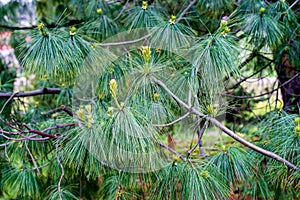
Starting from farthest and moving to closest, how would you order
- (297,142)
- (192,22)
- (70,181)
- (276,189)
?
(192,22) < (70,181) < (276,189) < (297,142)

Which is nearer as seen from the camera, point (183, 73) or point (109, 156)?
point (109, 156)

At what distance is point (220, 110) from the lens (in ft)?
3.76

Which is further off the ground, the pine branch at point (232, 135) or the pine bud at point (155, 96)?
the pine bud at point (155, 96)

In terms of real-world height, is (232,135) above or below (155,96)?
below

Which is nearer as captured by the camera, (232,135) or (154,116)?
(232,135)

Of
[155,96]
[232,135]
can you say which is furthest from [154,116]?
[232,135]

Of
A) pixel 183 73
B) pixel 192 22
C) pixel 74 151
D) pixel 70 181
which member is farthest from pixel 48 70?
pixel 192 22

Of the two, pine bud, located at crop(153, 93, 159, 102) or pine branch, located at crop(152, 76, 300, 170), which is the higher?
pine bud, located at crop(153, 93, 159, 102)

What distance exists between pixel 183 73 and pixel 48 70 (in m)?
0.45

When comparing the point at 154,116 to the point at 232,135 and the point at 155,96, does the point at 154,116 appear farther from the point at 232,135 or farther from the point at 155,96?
the point at 232,135

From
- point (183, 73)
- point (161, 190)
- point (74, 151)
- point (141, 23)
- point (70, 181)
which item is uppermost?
point (141, 23)

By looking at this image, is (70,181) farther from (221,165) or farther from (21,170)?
(221,165)

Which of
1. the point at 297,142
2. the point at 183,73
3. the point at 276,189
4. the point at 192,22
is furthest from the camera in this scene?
the point at 192,22

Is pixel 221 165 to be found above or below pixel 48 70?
below
